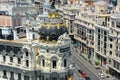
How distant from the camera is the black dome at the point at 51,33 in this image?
225 ft

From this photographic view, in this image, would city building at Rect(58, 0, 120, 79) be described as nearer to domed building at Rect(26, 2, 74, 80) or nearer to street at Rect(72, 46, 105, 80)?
street at Rect(72, 46, 105, 80)

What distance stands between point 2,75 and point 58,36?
78.9 ft

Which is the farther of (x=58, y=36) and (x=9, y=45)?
(x=9, y=45)

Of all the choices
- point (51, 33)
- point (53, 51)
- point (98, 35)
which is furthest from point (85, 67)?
point (51, 33)

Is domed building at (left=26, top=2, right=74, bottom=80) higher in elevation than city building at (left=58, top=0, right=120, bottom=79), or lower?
higher

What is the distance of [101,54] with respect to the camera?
14825 cm

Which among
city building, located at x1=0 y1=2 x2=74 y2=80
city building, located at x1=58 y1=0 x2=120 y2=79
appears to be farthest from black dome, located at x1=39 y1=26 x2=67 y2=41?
city building, located at x1=58 y1=0 x2=120 y2=79

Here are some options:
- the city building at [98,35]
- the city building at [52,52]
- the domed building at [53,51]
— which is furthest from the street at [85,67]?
the domed building at [53,51]

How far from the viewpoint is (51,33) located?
225 feet

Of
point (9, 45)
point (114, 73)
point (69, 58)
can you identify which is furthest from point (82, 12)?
point (69, 58)

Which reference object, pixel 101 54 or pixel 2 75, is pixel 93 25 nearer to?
pixel 101 54

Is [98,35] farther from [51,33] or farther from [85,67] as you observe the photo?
[51,33]

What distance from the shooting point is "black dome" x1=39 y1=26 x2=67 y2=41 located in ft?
225

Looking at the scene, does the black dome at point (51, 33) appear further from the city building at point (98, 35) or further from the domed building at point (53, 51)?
the city building at point (98, 35)
